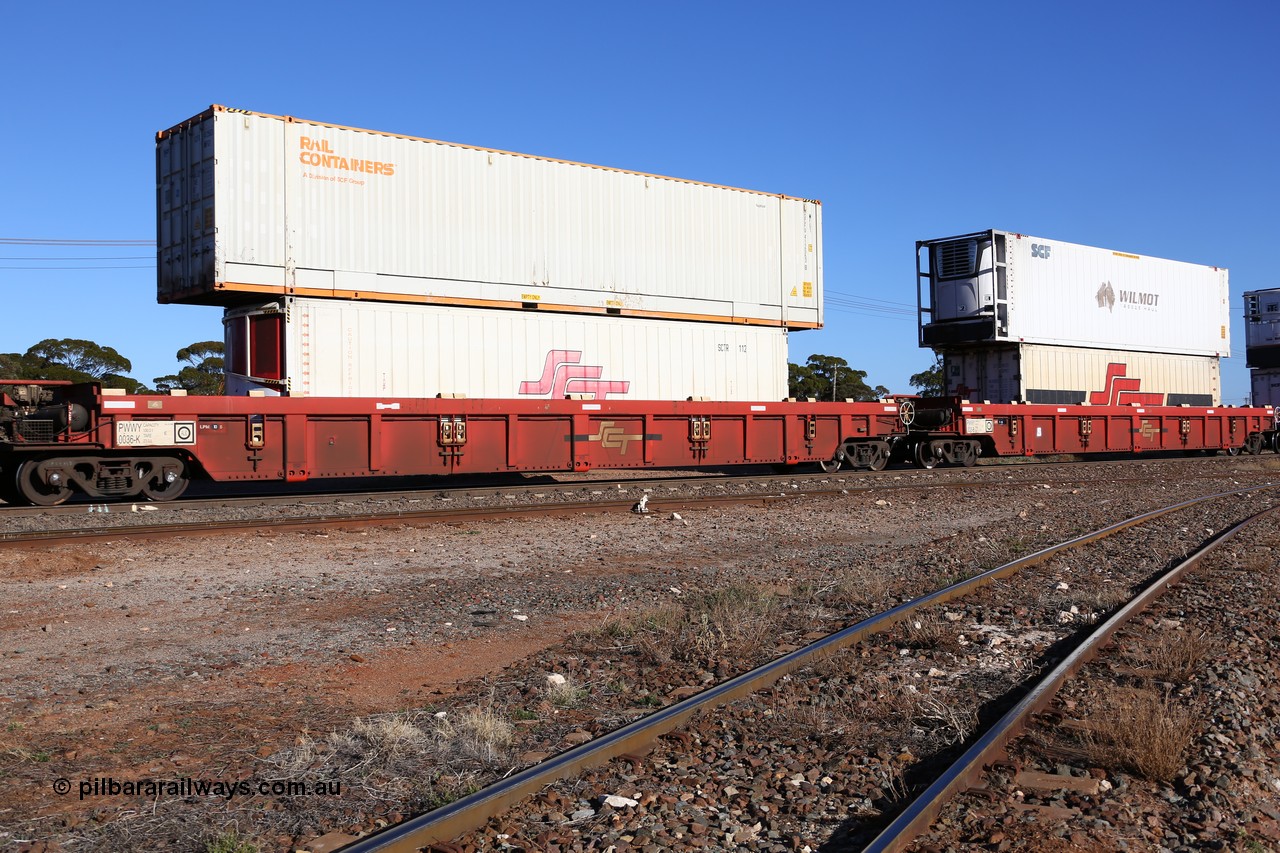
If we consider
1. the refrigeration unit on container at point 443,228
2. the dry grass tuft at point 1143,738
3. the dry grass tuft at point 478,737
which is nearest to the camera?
the dry grass tuft at point 1143,738

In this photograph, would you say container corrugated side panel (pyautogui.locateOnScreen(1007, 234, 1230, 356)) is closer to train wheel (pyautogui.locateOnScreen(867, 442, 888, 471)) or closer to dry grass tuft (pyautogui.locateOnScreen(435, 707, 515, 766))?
train wheel (pyautogui.locateOnScreen(867, 442, 888, 471))

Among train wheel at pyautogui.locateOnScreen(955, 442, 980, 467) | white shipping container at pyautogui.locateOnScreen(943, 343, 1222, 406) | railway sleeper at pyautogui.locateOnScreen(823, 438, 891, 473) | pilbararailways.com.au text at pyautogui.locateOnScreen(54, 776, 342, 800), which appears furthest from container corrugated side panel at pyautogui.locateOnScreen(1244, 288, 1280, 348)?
pilbararailways.com.au text at pyautogui.locateOnScreen(54, 776, 342, 800)

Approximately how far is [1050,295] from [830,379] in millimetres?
40818

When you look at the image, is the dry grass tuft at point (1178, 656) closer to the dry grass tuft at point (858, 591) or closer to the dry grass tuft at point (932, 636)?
the dry grass tuft at point (932, 636)

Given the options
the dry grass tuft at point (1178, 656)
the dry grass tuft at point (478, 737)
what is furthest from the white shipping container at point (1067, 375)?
the dry grass tuft at point (478, 737)

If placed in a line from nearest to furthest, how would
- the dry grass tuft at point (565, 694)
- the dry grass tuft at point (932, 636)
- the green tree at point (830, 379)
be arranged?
the dry grass tuft at point (565, 694)
the dry grass tuft at point (932, 636)
the green tree at point (830, 379)

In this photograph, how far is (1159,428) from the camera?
25.9 m

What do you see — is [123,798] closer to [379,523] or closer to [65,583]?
[65,583]

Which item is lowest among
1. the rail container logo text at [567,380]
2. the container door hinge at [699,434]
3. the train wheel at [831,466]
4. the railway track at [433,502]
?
the railway track at [433,502]

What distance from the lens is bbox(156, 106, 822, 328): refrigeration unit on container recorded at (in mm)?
13648

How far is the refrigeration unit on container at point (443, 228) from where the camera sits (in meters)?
13.6

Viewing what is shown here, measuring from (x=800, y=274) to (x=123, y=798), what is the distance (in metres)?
17.2

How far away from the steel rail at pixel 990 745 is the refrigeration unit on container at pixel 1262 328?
32424 millimetres

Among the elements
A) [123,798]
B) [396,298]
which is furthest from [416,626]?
[396,298]
